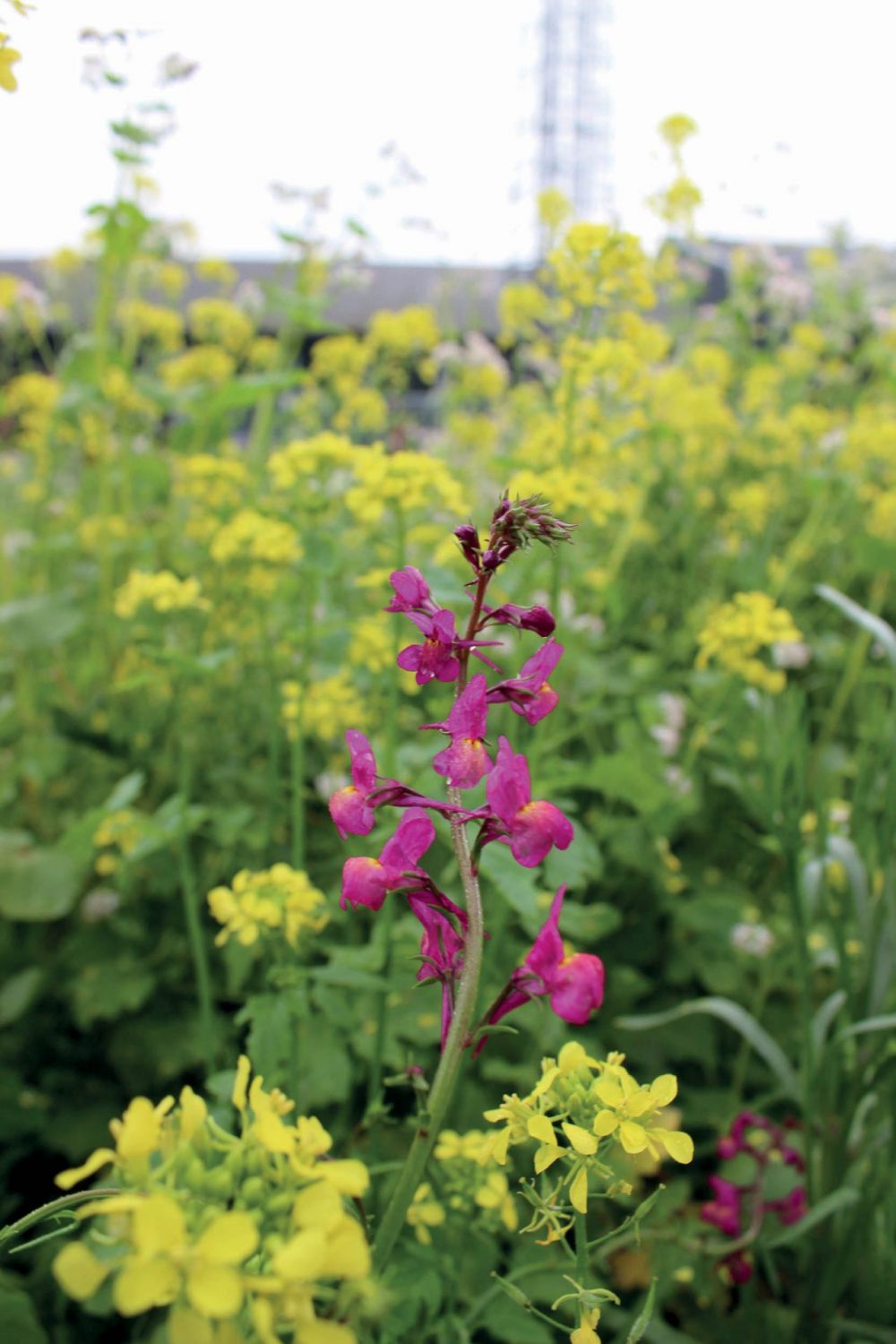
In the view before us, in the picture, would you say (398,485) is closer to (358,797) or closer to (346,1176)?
(358,797)

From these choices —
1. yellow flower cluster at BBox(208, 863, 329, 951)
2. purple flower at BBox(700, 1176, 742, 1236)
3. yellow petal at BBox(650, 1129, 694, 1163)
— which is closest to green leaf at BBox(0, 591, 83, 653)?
yellow flower cluster at BBox(208, 863, 329, 951)

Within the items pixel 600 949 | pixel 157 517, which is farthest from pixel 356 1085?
pixel 157 517

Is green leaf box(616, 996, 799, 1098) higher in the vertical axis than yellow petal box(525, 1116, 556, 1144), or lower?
lower

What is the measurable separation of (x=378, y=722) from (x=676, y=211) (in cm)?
215

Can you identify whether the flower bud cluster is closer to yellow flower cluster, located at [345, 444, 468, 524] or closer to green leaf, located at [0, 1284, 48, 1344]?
green leaf, located at [0, 1284, 48, 1344]

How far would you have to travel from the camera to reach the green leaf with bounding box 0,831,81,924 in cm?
182

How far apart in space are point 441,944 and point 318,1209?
0.77 feet

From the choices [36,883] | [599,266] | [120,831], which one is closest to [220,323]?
[599,266]

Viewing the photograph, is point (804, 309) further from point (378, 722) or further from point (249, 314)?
point (378, 722)

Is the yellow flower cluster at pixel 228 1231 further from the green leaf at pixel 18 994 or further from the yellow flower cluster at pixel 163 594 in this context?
the green leaf at pixel 18 994

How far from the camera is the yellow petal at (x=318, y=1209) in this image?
20.2 inches

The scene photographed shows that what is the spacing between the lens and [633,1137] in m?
0.68

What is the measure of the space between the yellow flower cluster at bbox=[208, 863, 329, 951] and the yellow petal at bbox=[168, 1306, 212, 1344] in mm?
609

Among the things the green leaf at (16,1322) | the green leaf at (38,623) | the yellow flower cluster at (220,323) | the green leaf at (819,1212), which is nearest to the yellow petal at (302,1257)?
the green leaf at (16,1322)
